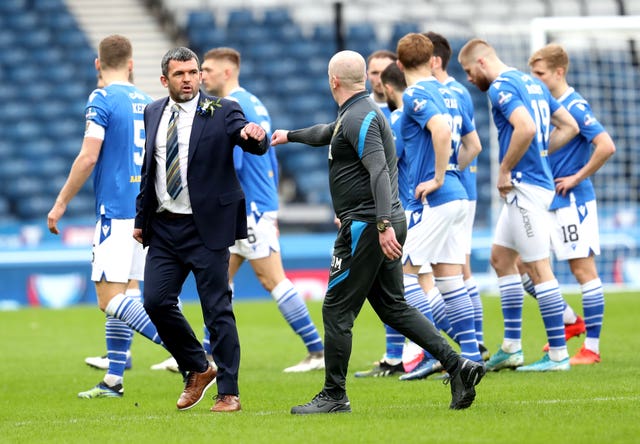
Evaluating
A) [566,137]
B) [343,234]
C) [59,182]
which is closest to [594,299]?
[566,137]

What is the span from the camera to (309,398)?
761 cm

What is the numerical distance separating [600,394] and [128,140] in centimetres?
361

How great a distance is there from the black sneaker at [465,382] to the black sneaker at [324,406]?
62 centimetres

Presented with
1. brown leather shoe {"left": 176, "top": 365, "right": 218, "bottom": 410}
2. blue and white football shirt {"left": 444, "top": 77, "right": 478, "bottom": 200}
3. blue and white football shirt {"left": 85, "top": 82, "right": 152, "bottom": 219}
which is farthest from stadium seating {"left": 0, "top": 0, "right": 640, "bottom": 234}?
brown leather shoe {"left": 176, "top": 365, "right": 218, "bottom": 410}

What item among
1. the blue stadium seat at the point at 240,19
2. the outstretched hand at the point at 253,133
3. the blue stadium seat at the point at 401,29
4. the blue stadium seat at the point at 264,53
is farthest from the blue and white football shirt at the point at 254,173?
the blue stadium seat at the point at 240,19

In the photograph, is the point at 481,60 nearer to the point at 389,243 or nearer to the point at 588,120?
the point at 588,120

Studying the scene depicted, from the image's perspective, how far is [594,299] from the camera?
940cm

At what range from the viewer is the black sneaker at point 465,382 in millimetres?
6582

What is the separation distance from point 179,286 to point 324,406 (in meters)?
1.19

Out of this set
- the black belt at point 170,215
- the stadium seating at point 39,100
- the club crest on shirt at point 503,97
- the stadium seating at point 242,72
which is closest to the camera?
the black belt at point 170,215

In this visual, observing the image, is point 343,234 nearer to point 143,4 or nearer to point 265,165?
point 265,165

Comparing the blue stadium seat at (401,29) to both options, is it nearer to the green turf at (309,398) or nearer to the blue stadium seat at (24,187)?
the blue stadium seat at (24,187)

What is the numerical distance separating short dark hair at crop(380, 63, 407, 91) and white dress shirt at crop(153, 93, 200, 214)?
2.56m

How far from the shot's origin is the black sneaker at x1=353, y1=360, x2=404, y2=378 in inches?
353
